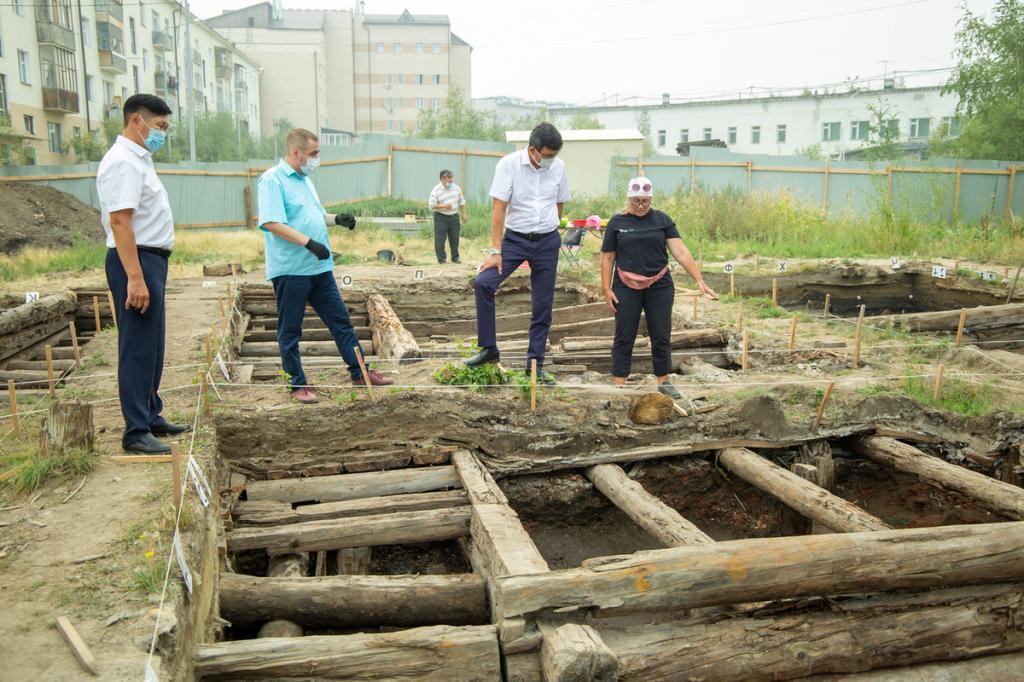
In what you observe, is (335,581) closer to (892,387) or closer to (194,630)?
(194,630)

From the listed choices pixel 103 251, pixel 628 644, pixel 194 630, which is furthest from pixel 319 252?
pixel 103 251

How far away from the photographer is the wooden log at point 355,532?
482 centimetres

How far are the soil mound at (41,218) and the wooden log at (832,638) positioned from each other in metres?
15.3

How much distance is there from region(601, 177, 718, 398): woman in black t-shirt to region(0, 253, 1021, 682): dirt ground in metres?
0.40

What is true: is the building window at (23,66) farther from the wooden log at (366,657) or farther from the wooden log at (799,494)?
the wooden log at (366,657)

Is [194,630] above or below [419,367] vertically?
below

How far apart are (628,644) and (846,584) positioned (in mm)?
1179

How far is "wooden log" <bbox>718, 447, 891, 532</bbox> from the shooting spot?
4.84 metres

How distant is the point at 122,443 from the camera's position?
4746mm

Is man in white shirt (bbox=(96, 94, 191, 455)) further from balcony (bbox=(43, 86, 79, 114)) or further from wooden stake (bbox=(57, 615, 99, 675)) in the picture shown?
balcony (bbox=(43, 86, 79, 114))

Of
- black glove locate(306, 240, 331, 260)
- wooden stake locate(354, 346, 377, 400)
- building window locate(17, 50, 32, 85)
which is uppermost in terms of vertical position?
building window locate(17, 50, 32, 85)

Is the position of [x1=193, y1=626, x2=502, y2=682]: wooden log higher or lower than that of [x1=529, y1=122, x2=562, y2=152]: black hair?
lower

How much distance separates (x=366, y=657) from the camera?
3604 mm

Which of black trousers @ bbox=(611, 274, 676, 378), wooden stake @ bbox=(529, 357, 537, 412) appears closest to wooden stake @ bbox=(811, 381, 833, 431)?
black trousers @ bbox=(611, 274, 676, 378)
